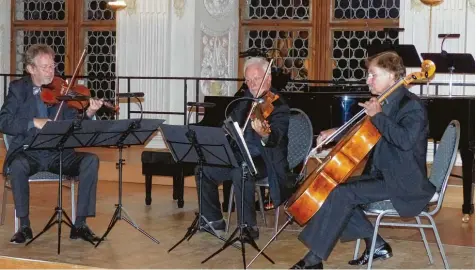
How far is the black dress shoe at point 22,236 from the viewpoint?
20.1 ft

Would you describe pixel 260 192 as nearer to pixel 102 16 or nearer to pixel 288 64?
pixel 288 64

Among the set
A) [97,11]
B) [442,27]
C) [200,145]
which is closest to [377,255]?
[200,145]

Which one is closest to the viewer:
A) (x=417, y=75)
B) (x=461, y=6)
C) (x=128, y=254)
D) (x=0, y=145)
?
(x=417, y=75)

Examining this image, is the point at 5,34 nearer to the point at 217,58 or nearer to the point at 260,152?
the point at 217,58

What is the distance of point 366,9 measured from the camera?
10.7 m

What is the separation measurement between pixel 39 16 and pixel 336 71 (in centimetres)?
382

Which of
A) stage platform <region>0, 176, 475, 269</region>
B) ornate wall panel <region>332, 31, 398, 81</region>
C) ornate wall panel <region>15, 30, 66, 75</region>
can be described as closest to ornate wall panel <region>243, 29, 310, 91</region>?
ornate wall panel <region>332, 31, 398, 81</region>

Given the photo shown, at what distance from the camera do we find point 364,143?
5133mm

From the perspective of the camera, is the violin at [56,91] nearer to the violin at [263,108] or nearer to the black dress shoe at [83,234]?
the black dress shoe at [83,234]

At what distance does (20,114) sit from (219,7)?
5027 mm

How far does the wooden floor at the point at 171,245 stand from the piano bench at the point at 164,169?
146mm

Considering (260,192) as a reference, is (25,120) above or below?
above

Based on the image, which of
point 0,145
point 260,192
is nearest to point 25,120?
point 260,192

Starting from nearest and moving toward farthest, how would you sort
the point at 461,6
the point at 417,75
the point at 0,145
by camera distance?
the point at 417,75 → the point at 461,6 → the point at 0,145
